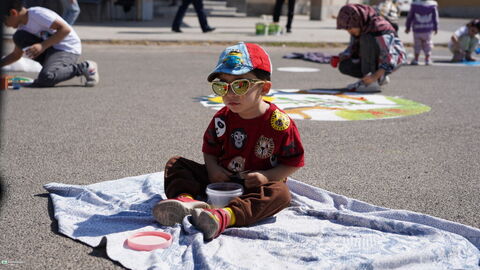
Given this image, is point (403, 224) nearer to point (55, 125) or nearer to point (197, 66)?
point (55, 125)

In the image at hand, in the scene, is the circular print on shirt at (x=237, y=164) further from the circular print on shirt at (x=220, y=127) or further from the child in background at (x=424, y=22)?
the child in background at (x=424, y=22)

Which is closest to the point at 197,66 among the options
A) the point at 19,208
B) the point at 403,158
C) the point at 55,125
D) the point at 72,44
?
the point at 72,44

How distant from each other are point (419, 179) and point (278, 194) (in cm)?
128

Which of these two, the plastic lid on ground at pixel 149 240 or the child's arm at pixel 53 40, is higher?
the child's arm at pixel 53 40

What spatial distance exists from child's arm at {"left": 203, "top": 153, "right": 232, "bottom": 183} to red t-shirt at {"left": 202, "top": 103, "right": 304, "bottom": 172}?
50 millimetres

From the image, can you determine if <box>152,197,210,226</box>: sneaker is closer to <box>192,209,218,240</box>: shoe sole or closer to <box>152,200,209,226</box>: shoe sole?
<box>152,200,209,226</box>: shoe sole

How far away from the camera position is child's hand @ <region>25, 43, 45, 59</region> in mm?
7074

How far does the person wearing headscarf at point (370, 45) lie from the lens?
283 inches

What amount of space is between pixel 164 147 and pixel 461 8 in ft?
92.7

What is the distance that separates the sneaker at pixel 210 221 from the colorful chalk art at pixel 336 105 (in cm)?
316

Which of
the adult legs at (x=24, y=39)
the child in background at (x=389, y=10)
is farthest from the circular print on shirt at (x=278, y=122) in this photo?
the child in background at (x=389, y=10)

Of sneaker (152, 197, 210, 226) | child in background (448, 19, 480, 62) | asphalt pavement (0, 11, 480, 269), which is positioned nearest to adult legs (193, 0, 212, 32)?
child in background (448, 19, 480, 62)

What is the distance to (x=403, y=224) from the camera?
293 cm

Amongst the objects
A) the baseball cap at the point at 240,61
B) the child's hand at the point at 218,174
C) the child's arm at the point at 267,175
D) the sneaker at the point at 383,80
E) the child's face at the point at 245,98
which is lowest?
the sneaker at the point at 383,80
